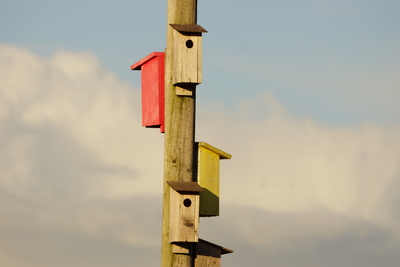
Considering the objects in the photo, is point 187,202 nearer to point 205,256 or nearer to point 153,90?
point 205,256

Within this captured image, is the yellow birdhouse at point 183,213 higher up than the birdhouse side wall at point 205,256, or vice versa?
the yellow birdhouse at point 183,213

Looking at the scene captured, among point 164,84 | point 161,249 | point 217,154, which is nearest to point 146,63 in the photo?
point 164,84

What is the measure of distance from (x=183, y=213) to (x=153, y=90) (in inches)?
48.2

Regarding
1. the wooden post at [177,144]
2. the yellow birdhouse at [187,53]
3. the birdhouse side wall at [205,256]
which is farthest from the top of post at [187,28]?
the birdhouse side wall at [205,256]

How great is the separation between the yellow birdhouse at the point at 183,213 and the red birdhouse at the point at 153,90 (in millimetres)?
660

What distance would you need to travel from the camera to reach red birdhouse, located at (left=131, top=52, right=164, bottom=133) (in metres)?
8.21

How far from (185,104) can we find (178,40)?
23.1 inches

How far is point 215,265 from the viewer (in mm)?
8234

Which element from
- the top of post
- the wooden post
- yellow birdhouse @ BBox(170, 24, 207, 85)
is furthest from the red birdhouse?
the top of post

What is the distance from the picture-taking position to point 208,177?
8.27 metres

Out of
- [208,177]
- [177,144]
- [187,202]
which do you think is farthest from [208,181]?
[177,144]

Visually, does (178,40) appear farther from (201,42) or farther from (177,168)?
(177,168)

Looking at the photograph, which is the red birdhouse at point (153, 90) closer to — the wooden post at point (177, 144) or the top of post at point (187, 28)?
the wooden post at point (177, 144)

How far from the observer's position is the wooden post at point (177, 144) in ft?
26.1
